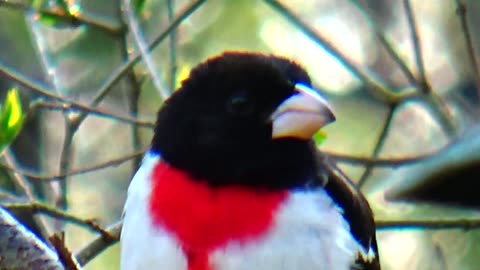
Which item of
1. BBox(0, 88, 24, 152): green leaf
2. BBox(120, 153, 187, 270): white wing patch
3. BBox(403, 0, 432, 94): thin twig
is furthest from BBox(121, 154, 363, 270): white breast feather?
BBox(403, 0, 432, 94): thin twig

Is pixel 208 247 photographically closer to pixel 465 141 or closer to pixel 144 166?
pixel 144 166

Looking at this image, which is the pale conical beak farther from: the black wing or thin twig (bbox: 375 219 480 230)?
thin twig (bbox: 375 219 480 230)

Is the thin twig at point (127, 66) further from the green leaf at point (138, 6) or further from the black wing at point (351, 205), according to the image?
the black wing at point (351, 205)

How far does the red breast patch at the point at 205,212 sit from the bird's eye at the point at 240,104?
A: 0.23 m

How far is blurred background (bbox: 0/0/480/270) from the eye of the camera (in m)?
4.12

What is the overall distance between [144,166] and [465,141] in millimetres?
1474

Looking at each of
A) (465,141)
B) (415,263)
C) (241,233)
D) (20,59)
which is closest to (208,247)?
(241,233)

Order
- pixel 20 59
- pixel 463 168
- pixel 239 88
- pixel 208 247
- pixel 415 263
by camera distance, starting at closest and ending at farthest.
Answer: pixel 463 168 < pixel 208 247 < pixel 239 88 < pixel 20 59 < pixel 415 263

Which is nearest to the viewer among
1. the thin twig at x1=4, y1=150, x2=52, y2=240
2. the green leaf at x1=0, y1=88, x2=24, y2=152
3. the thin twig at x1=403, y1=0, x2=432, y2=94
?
the green leaf at x1=0, y1=88, x2=24, y2=152

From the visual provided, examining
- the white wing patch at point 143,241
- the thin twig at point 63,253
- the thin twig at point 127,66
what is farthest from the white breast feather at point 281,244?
the thin twig at point 127,66

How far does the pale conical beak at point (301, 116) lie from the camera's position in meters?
2.95

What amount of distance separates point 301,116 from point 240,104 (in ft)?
0.74

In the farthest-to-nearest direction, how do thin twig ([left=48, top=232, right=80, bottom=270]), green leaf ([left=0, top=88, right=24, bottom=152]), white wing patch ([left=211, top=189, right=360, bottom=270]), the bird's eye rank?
green leaf ([left=0, top=88, right=24, bottom=152])
the bird's eye
white wing patch ([left=211, top=189, right=360, bottom=270])
thin twig ([left=48, top=232, right=80, bottom=270])

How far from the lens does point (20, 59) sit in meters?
A: 5.79
